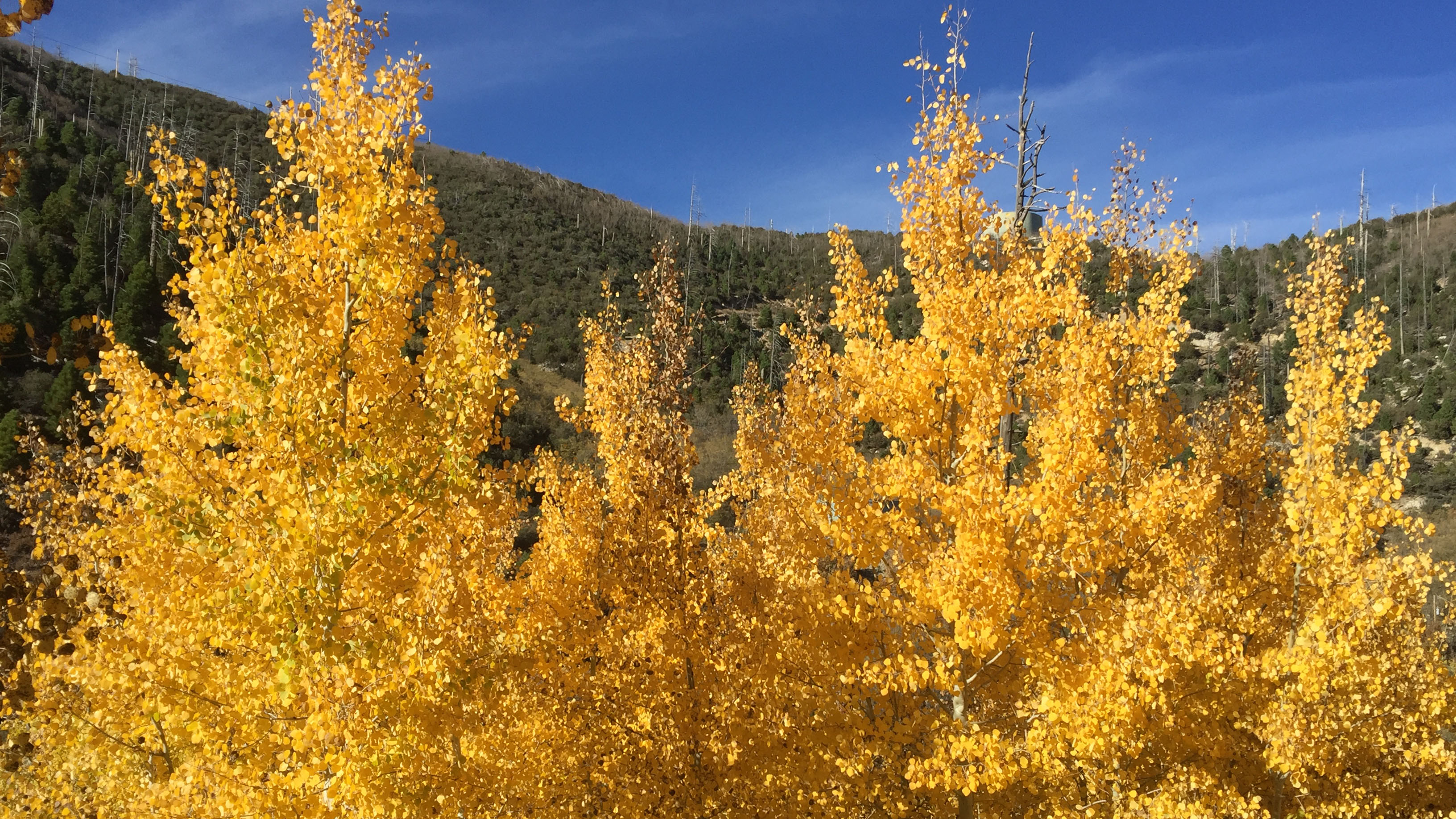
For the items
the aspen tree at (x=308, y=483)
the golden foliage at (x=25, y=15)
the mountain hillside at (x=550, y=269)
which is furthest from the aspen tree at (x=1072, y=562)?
the mountain hillside at (x=550, y=269)

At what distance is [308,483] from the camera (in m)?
4.55

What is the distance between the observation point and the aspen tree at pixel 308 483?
14.7 ft

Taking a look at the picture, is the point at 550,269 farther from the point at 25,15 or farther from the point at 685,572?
the point at 25,15

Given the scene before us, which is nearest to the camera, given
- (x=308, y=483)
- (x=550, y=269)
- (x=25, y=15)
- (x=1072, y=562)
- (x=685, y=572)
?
(x=25, y=15)

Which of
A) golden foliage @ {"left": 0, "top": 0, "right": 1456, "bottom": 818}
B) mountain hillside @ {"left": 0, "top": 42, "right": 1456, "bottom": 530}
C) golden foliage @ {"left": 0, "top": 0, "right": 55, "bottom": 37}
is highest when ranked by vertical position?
mountain hillside @ {"left": 0, "top": 42, "right": 1456, "bottom": 530}

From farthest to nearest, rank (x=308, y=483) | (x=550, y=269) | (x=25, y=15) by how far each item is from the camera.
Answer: (x=550, y=269) < (x=308, y=483) < (x=25, y=15)

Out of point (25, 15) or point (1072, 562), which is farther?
point (1072, 562)

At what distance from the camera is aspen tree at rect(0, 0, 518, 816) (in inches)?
176

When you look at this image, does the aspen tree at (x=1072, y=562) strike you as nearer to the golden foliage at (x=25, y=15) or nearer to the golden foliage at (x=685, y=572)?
the golden foliage at (x=685, y=572)

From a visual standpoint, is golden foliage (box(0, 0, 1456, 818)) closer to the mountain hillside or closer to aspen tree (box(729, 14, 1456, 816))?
aspen tree (box(729, 14, 1456, 816))

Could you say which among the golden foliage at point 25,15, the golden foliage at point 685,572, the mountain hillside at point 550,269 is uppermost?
the mountain hillside at point 550,269

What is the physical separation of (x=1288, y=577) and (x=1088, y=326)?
18.8 ft

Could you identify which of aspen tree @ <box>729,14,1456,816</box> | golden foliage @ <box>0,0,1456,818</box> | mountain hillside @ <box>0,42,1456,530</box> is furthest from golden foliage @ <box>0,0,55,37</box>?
mountain hillside @ <box>0,42,1456,530</box>

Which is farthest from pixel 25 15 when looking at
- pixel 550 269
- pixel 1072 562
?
pixel 550 269
